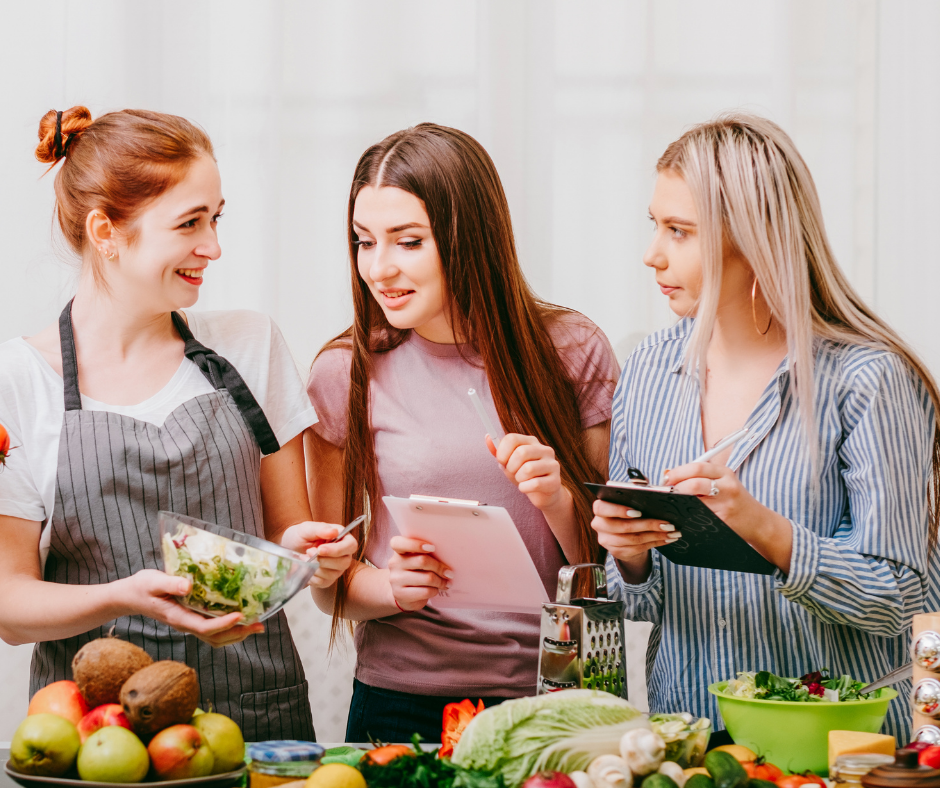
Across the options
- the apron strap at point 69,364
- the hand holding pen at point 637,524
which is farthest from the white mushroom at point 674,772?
the apron strap at point 69,364

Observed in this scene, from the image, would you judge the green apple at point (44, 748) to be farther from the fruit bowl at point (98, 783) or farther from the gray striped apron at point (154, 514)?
the gray striped apron at point (154, 514)

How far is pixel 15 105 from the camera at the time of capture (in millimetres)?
2594

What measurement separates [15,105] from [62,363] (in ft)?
4.33

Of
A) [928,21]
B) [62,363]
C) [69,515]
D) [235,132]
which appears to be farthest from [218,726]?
[928,21]

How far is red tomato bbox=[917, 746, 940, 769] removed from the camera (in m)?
1.07

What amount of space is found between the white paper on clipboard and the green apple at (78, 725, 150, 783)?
54 centimetres

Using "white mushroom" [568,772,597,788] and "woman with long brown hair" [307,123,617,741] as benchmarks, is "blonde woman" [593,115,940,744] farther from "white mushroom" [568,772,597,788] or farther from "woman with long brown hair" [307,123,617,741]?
"white mushroom" [568,772,597,788]

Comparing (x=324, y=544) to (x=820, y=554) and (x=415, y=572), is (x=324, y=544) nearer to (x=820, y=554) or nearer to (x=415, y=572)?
(x=415, y=572)

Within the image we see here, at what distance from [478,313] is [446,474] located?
1.04 feet

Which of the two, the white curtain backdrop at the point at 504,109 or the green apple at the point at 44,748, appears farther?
the white curtain backdrop at the point at 504,109

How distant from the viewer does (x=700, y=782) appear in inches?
39.6

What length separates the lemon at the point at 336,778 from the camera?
103cm

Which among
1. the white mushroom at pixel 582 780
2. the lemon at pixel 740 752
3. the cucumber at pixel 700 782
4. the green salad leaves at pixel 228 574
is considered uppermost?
the green salad leaves at pixel 228 574

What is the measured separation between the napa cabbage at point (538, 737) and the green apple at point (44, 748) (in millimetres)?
440
